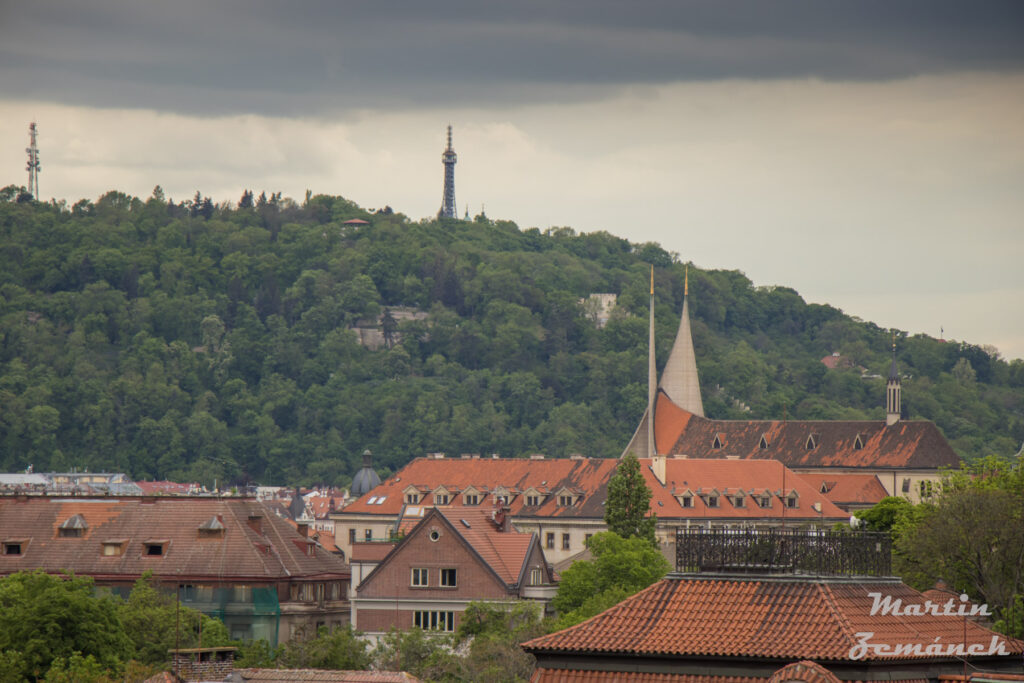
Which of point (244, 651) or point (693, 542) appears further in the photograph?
point (244, 651)

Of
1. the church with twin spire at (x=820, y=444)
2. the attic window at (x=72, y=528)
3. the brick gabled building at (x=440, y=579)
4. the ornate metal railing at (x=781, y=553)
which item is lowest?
the brick gabled building at (x=440, y=579)

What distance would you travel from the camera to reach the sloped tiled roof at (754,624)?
22891 mm

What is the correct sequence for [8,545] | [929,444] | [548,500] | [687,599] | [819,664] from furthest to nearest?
[929,444], [548,500], [8,545], [687,599], [819,664]

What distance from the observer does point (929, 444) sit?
528ft

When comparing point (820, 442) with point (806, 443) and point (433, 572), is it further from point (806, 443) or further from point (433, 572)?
point (433, 572)

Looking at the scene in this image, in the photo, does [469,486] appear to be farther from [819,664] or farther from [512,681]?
[819,664]

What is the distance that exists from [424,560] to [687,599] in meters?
61.2

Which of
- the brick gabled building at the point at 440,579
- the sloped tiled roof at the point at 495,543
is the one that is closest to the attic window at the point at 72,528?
the brick gabled building at the point at 440,579

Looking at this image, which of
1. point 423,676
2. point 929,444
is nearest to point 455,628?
point 423,676

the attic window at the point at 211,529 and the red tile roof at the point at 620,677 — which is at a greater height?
the red tile roof at the point at 620,677

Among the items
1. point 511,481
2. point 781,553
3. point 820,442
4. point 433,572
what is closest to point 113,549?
point 433,572

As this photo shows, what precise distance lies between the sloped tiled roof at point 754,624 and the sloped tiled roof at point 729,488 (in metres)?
107

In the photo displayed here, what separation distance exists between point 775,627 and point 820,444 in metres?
144

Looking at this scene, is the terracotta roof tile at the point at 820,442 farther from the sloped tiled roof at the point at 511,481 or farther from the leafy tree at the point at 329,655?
the leafy tree at the point at 329,655
